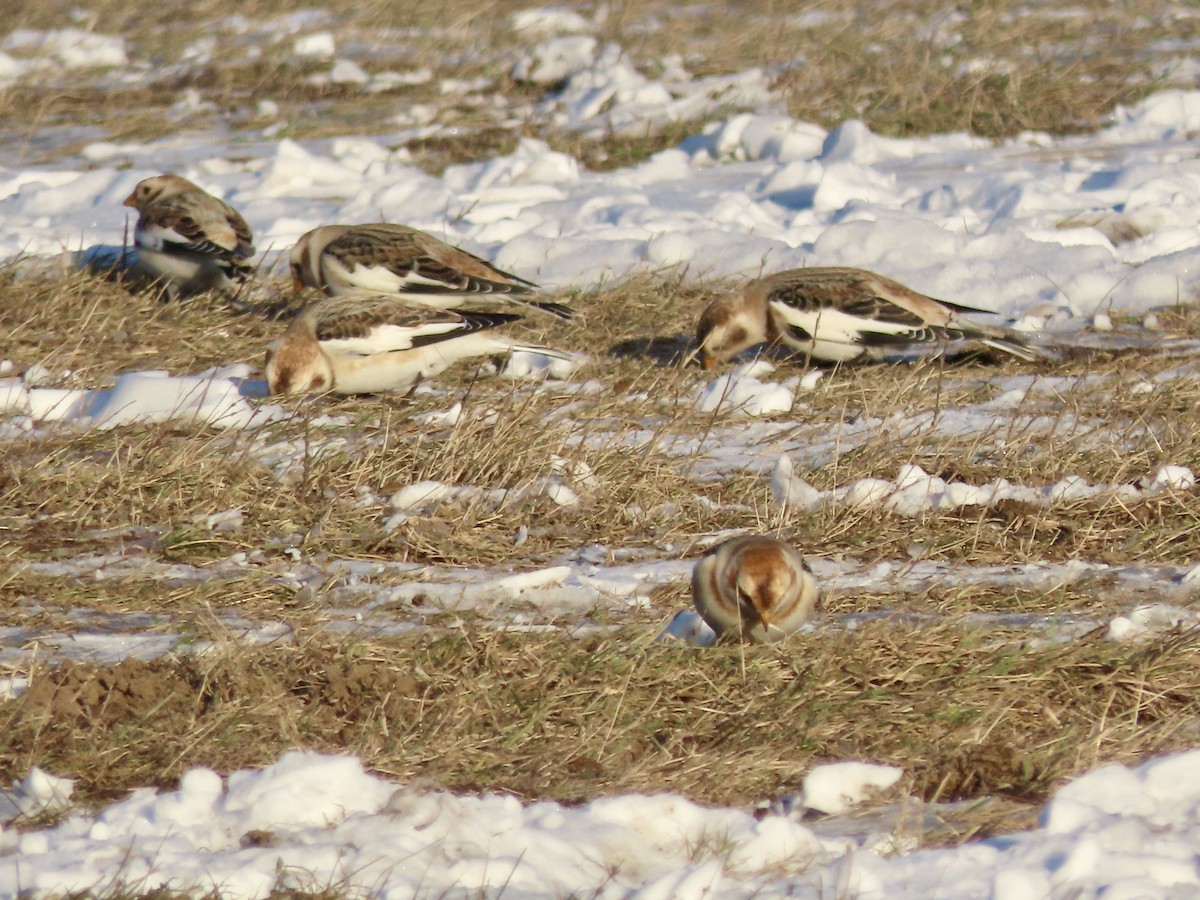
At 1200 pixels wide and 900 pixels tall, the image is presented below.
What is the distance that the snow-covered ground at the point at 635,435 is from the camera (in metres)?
3.19

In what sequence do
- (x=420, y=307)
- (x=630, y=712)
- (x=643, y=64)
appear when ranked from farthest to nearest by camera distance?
(x=643, y=64), (x=420, y=307), (x=630, y=712)

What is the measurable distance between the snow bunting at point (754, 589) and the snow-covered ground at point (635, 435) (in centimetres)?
26

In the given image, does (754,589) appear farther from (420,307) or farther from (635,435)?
(420,307)

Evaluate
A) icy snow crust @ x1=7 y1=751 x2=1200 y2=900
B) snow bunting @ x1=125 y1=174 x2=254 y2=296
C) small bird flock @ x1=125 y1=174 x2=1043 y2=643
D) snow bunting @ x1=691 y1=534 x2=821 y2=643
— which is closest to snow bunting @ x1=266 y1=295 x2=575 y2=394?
small bird flock @ x1=125 y1=174 x2=1043 y2=643

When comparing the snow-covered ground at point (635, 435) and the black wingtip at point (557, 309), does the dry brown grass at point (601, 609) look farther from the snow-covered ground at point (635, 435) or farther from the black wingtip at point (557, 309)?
the black wingtip at point (557, 309)

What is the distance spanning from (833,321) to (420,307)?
5.71 feet

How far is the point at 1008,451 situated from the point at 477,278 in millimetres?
2841

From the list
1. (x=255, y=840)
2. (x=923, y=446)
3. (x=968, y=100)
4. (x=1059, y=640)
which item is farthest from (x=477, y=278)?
(x=968, y=100)

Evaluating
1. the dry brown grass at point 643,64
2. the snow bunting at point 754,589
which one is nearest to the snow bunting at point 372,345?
the snow bunting at point 754,589

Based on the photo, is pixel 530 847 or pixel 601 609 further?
pixel 601 609

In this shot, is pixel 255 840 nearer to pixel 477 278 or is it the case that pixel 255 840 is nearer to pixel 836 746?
pixel 836 746

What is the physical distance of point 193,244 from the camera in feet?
26.8

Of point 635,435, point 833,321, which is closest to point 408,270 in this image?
point 833,321

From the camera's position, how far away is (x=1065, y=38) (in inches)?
562
